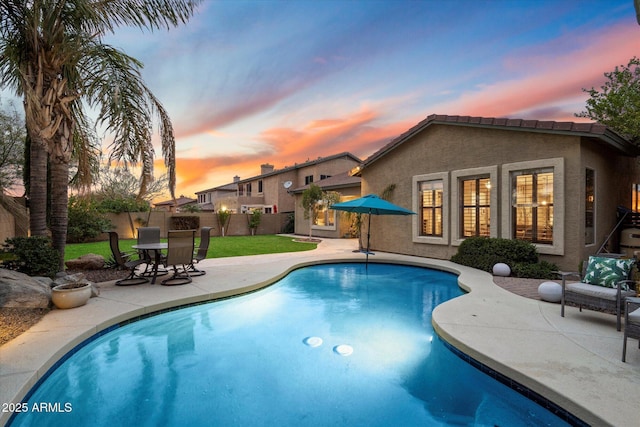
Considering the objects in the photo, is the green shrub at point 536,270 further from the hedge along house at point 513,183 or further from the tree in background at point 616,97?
the tree in background at point 616,97

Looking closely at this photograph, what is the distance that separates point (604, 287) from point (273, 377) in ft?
18.5

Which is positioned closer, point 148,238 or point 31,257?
point 31,257

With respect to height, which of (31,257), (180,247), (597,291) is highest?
(180,247)

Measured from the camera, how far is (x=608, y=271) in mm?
5199

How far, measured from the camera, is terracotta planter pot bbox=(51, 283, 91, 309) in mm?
5953

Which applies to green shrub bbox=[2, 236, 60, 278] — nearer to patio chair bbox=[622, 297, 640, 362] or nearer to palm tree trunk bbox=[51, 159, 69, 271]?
palm tree trunk bbox=[51, 159, 69, 271]

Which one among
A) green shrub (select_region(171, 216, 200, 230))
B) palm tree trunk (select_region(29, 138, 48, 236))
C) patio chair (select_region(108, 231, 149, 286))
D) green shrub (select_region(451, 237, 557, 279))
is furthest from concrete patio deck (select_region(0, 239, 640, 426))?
green shrub (select_region(171, 216, 200, 230))

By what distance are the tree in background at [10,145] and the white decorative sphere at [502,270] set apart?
2447 centimetres

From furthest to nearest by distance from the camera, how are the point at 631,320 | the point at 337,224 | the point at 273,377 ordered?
the point at 337,224, the point at 273,377, the point at 631,320

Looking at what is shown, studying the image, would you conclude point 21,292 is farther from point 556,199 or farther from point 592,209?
point 592,209

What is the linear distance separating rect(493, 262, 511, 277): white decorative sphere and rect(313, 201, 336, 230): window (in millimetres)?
13031

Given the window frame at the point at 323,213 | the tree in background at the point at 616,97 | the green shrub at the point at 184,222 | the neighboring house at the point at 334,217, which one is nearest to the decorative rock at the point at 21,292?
the neighboring house at the point at 334,217

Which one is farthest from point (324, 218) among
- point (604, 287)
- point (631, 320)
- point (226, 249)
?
point (631, 320)

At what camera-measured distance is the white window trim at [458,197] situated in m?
10.8
